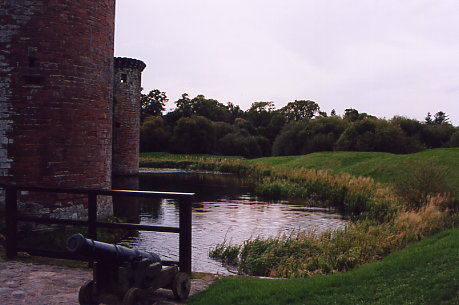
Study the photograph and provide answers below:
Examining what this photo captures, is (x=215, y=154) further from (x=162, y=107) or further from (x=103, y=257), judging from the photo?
(x=103, y=257)

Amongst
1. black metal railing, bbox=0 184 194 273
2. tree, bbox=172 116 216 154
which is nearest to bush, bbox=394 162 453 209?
black metal railing, bbox=0 184 194 273

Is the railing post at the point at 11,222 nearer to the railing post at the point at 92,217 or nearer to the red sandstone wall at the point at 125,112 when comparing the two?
the railing post at the point at 92,217

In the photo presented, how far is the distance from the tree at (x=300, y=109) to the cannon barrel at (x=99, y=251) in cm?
9149

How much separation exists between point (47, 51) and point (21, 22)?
85cm

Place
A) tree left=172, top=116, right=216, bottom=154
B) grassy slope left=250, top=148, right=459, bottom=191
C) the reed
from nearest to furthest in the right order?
the reed
grassy slope left=250, top=148, right=459, bottom=191
tree left=172, top=116, right=216, bottom=154

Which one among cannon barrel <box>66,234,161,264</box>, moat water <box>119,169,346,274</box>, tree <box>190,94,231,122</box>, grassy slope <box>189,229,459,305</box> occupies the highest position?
tree <box>190,94,231,122</box>

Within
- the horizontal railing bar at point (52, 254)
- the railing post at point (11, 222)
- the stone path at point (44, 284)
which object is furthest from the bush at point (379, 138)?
the railing post at point (11, 222)

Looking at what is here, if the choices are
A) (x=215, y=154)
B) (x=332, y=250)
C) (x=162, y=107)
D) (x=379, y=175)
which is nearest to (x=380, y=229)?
(x=332, y=250)

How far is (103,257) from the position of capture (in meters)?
4.79

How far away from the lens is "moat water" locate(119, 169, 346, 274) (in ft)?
41.1

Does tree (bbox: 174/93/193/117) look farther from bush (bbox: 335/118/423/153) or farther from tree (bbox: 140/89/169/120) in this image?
bush (bbox: 335/118/423/153)

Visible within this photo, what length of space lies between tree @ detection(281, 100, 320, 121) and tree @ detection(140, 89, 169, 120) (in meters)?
26.8

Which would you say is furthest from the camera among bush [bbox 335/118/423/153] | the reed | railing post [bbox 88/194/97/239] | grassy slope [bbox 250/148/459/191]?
bush [bbox 335/118/423/153]

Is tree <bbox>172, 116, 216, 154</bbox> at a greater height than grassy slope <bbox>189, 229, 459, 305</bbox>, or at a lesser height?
greater
